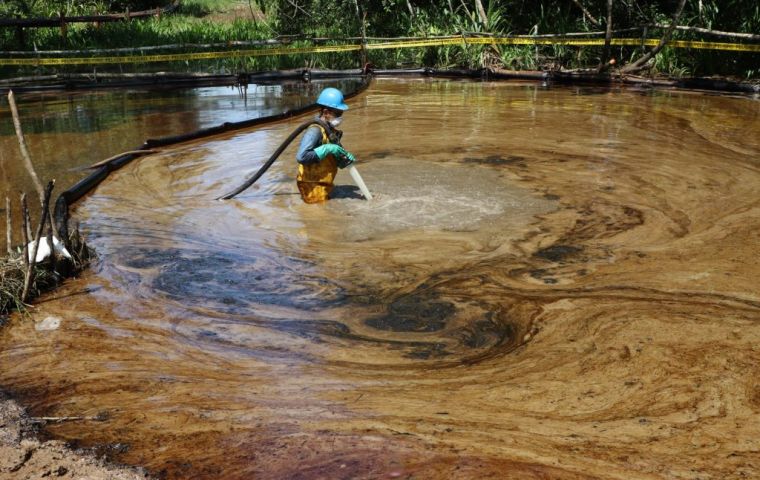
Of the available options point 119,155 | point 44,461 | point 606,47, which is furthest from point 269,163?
point 606,47

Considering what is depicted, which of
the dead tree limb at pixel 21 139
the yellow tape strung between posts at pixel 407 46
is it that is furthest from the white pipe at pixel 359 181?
the yellow tape strung between posts at pixel 407 46

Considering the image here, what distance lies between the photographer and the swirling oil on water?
9.23 feet

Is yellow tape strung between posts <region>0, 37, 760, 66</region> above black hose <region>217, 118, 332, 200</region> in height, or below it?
above

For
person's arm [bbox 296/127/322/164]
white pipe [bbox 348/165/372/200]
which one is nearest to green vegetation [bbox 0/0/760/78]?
white pipe [bbox 348/165/372/200]

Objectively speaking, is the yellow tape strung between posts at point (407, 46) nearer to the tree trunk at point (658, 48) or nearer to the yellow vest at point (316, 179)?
the tree trunk at point (658, 48)

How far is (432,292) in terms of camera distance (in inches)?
175

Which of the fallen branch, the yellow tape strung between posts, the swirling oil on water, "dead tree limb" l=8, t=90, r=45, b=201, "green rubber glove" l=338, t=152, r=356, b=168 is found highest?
the yellow tape strung between posts

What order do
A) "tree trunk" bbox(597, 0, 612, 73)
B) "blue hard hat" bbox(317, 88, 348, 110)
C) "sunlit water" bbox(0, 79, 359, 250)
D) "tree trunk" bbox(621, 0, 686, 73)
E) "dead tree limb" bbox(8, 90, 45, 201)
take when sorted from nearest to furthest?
"dead tree limb" bbox(8, 90, 45, 201), "blue hard hat" bbox(317, 88, 348, 110), "sunlit water" bbox(0, 79, 359, 250), "tree trunk" bbox(621, 0, 686, 73), "tree trunk" bbox(597, 0, 612, 73)

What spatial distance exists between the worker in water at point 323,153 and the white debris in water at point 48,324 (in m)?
2.57

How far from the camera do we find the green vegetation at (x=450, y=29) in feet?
46.3

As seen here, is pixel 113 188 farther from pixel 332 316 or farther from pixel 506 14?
pixel 506 14

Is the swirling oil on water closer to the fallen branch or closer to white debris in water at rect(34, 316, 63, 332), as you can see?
white debris in water at rect(34, 316, 63, 332)

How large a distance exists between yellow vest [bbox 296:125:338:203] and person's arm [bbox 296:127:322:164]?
138mm

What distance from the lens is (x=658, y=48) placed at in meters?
13.6
